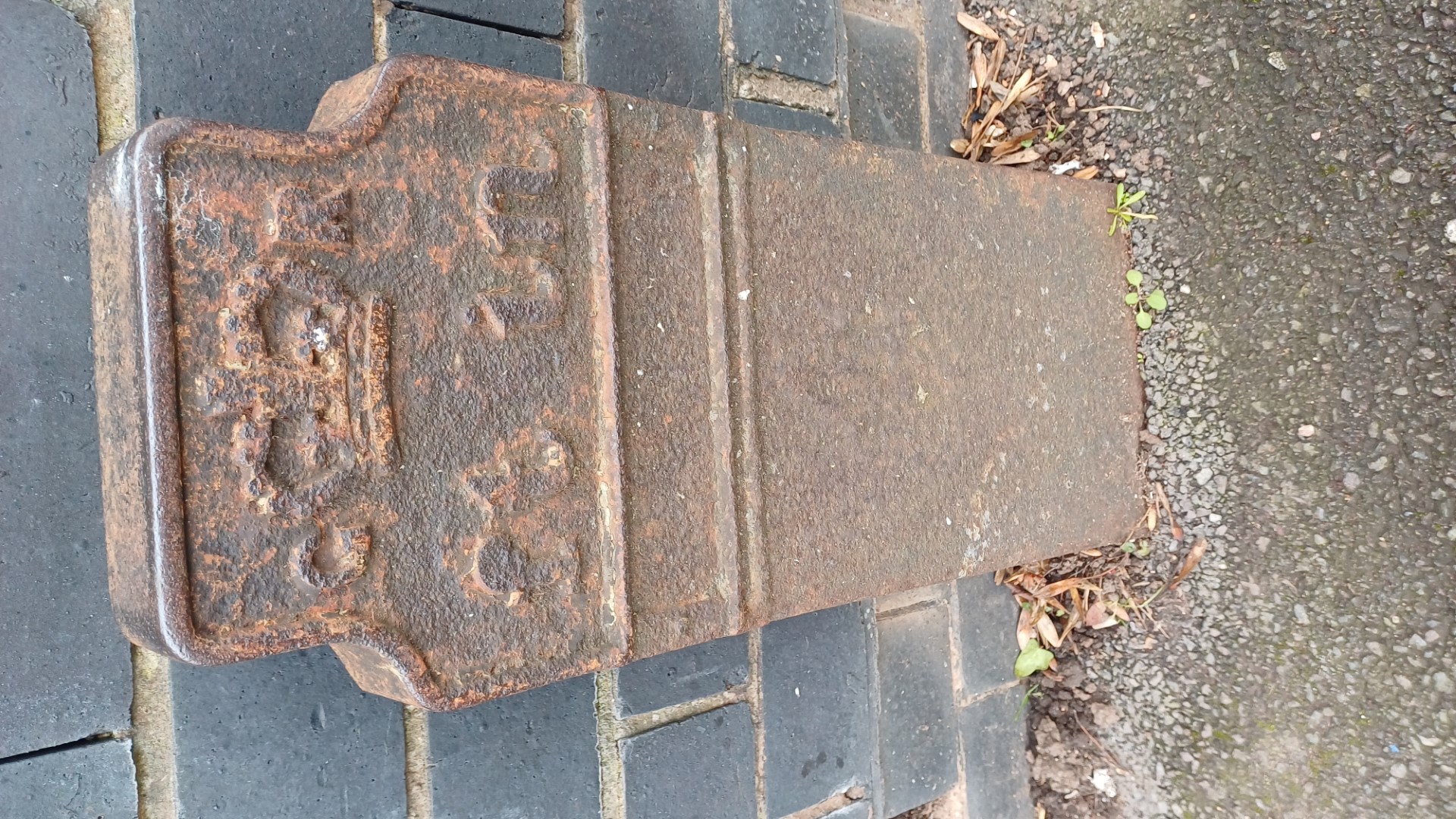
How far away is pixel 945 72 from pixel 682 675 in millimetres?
1584

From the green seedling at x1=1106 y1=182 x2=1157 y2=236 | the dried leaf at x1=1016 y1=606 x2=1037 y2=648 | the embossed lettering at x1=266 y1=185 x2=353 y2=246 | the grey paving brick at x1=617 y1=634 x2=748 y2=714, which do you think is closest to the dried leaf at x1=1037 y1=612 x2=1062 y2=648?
the dried leaf at x1=1016 y1=606 x2=1037 y2=648

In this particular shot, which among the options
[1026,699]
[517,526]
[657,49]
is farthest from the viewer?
[1026,699]

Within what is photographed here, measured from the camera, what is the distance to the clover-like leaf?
2.34m

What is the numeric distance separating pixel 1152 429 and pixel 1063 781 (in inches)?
37.0

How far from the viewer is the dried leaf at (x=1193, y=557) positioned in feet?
6.62

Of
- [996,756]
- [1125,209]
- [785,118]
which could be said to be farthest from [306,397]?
[996,756]

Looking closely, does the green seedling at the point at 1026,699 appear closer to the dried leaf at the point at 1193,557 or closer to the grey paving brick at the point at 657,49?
the dried leaf at the point at 1193,557

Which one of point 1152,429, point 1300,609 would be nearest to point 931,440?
point 1152,429

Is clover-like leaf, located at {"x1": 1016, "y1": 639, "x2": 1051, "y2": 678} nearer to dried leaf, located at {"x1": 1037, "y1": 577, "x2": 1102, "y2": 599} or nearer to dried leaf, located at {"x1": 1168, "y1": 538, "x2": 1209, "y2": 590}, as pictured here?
dried leaf, located at {"x1": 1037, "y1": 577, "x2": 1102, "y2": 599}

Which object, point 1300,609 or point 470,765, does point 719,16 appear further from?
point 1300,609

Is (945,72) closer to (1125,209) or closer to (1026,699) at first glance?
(1125,209)

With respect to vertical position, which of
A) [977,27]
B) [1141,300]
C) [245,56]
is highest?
[977,27]

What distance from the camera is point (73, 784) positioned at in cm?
130

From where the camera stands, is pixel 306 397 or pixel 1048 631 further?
pixel 1048 631
